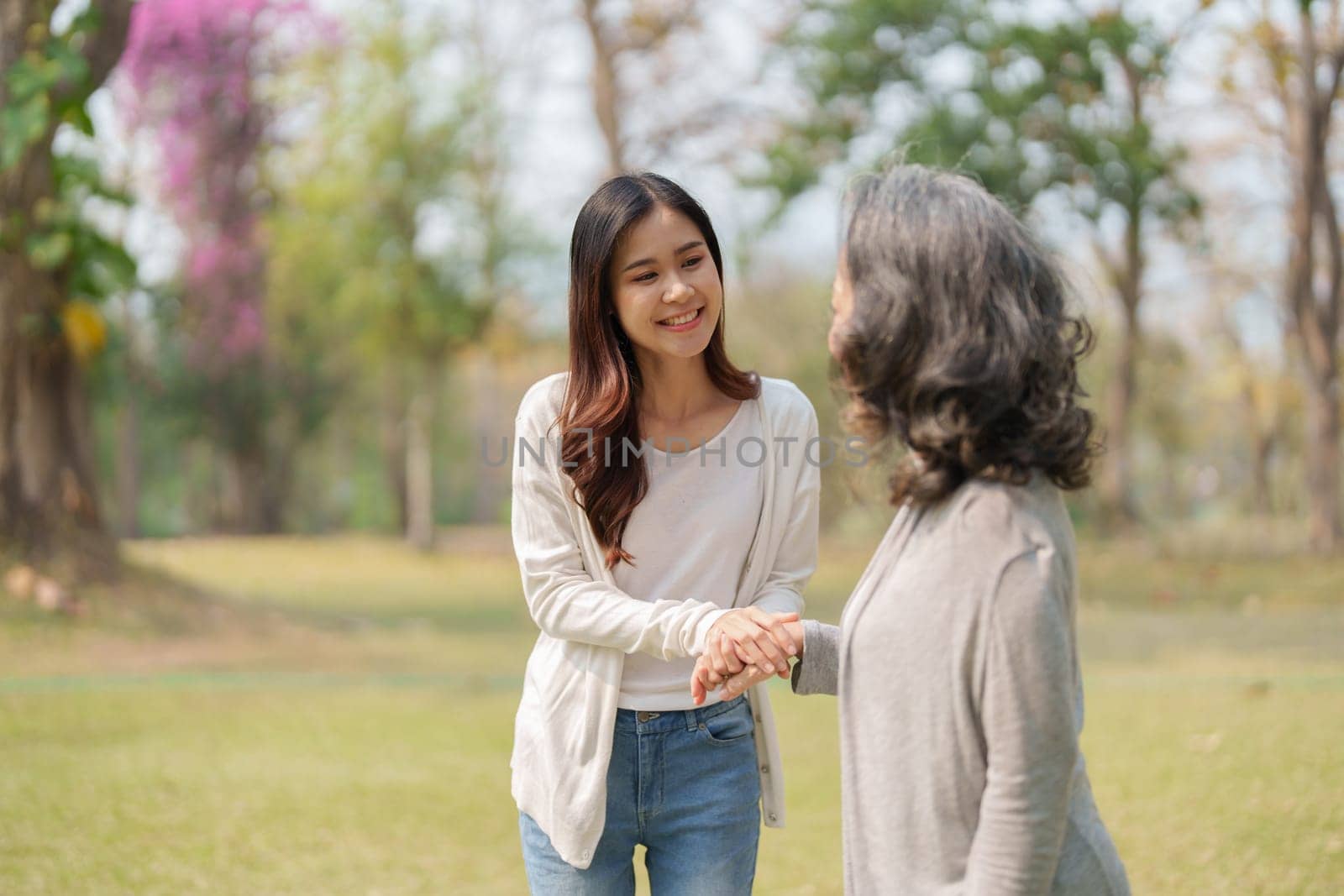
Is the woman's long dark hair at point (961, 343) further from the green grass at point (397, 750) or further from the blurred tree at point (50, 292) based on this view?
the blurred tree at point (50, 292)

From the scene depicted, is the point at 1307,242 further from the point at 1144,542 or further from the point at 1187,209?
the point at 1144,542

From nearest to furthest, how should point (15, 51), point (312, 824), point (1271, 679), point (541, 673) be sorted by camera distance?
point (541, 673) < point (312, 824) < point (1271, 679) < point (15, 51)

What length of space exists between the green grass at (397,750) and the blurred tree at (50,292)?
571mm

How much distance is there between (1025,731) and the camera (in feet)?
4.03

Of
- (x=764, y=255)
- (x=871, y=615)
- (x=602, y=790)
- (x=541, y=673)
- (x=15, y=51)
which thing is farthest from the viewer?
(x=764, y=255)

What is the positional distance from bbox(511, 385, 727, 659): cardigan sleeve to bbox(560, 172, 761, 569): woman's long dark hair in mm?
40

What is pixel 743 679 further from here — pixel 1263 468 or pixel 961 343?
pixel 1263 468

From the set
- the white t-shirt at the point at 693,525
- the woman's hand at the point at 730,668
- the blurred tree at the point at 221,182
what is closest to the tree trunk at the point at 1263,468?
the blurred tree at the point at 221,182

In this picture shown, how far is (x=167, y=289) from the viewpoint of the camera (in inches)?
625

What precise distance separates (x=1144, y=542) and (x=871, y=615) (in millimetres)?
11591

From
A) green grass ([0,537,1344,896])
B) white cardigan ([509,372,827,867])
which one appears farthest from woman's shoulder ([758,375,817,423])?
green grass ([0,537,1344,896])

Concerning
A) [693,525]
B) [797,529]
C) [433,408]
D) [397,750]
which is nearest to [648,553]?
[693,525]

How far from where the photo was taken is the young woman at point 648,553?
177 centimetres

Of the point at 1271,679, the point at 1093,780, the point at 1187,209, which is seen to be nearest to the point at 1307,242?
the point at 1187,209
